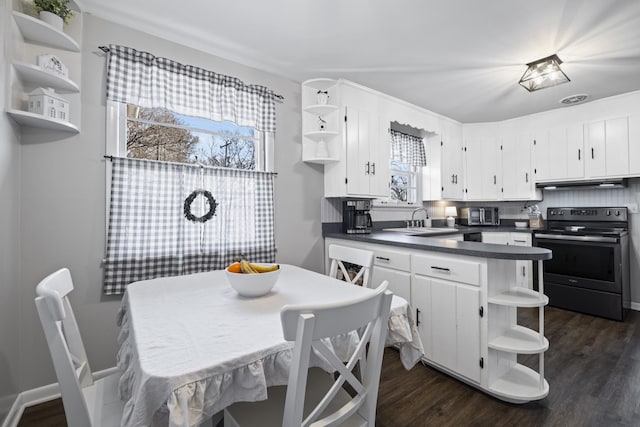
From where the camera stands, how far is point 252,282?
136 cm

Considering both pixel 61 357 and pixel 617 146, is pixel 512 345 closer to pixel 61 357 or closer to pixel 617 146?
pixel 61 357

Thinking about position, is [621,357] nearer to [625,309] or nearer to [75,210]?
[625,309]

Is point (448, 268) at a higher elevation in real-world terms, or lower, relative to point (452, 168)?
lower

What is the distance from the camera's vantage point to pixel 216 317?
1.15 meters

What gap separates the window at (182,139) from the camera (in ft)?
6.82

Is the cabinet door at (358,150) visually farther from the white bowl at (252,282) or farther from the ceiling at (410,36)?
the white bowl at (252,282)

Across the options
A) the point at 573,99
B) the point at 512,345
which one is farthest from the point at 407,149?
the point at 512,345

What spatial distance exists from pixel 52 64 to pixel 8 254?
1.08 metres

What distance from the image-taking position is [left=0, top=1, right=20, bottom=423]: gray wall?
1482mm

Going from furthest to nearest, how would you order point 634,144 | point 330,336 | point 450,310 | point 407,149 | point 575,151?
1. point 407,149
2. point 575,151
3. point 634,144
4. point 450,310
5. point 330,336

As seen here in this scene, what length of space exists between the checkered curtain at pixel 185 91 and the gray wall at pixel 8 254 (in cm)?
55

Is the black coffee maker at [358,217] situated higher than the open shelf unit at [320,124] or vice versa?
the open shelf unit at [320,124]

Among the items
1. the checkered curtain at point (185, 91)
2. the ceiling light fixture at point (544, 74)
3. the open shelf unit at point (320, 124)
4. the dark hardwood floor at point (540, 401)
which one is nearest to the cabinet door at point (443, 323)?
the dark hardwood floor at point (540, 401)

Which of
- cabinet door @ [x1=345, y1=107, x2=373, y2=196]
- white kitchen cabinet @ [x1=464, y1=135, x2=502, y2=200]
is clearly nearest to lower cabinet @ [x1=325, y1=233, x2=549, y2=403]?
cabinet door @ [x1=345, y1=107, x2=373, y2=196]
